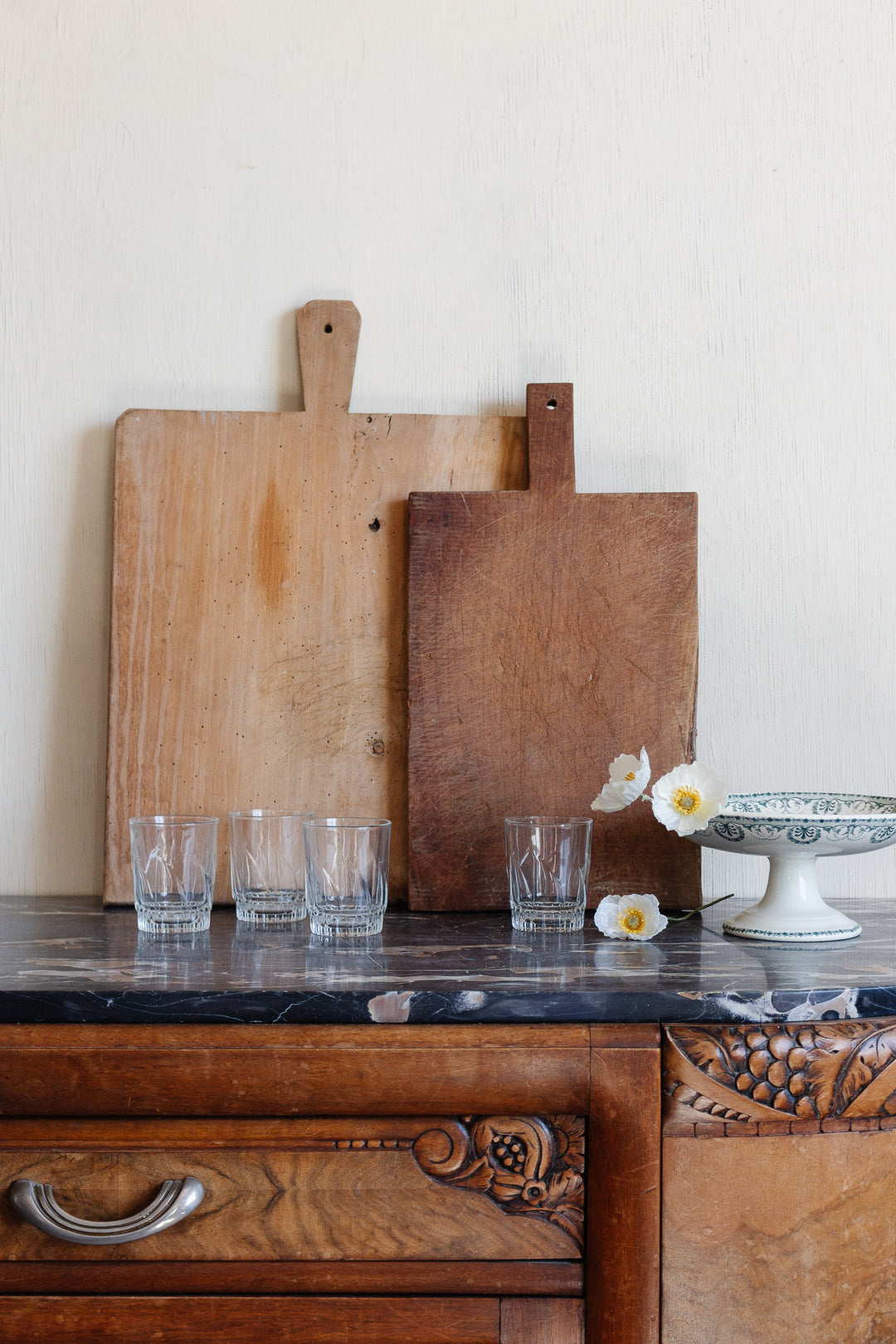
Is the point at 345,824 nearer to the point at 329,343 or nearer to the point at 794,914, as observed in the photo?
the point at 794,914

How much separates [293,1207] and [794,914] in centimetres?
51

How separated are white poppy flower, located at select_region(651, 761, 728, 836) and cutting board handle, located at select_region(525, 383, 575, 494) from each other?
36cm

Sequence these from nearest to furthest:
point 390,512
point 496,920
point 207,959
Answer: point 207,959, point 496,920, point 390,512

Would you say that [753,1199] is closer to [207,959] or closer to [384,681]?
[207,959]

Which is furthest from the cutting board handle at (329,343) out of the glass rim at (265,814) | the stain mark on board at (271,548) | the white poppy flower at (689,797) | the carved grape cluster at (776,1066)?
the carved grape cluster at (776,1066)

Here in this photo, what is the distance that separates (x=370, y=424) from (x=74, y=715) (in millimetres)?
478

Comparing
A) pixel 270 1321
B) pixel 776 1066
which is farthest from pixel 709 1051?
pixel 270 1321

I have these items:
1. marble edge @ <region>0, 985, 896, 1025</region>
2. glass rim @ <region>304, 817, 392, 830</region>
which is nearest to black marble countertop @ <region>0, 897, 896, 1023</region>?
marble edge @ <region>0, 985, 896, 1025</region>

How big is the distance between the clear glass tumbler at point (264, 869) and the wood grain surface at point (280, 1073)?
251 millimetres

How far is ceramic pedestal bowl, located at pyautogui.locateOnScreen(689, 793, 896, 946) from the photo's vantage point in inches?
36.4

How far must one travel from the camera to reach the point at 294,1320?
775mm

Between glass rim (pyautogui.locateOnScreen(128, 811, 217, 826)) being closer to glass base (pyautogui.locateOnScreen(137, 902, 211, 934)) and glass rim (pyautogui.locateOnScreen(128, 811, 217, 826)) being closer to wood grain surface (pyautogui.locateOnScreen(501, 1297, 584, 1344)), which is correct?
glass base (pyautogui.locateOnScreen(137, 902, 211, 934))

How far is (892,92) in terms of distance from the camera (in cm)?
125

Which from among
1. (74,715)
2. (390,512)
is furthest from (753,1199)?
(74,715)
